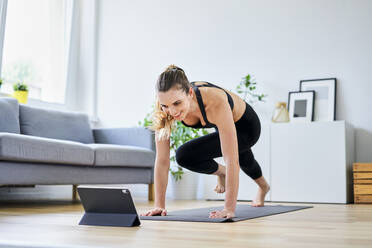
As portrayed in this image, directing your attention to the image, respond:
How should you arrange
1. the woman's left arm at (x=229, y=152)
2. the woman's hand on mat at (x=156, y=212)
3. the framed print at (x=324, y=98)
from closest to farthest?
the woman's left arm at (x=229, y=152) → the woman's hand on mat at (x=156, y=212) → the framed print at (x=324, y=98)

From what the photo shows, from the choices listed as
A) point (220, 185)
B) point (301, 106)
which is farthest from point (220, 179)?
point (301, 106)

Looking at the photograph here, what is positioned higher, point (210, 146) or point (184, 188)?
point (210, 146)

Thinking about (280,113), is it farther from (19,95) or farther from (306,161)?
(19,95)

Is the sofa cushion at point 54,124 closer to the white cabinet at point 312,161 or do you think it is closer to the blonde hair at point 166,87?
the white cabinet at point 312,161

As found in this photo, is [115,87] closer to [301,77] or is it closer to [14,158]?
[301,77]

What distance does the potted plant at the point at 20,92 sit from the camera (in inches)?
164

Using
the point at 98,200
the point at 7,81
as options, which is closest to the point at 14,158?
the point at 98,200

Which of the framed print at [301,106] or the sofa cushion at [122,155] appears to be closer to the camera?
the sofa cushion at [122,155]

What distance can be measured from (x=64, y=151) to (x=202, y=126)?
1.26 m

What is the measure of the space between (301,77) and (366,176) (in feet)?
3.70

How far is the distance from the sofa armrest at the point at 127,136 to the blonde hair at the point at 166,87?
71.3 inches

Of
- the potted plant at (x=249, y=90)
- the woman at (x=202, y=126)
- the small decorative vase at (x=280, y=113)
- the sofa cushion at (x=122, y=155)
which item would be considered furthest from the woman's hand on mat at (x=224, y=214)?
the potted plant at (x=249, y=90)

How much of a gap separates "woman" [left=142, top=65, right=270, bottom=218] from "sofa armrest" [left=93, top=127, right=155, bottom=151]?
4.80ft

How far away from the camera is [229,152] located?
84.8 inches
